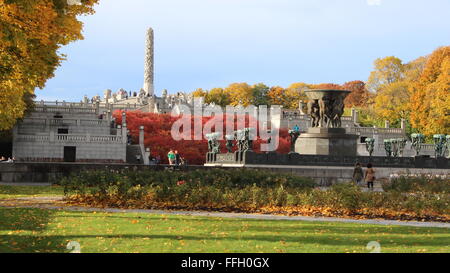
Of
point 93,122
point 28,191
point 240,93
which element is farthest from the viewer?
point 240,93

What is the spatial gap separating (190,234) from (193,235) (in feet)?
0.58

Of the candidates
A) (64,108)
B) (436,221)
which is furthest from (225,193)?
(64,108)

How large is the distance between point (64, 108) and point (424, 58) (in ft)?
168

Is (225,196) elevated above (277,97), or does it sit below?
below

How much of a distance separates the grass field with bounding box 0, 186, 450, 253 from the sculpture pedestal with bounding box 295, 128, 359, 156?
2250 centimetres

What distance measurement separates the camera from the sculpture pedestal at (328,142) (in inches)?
1539

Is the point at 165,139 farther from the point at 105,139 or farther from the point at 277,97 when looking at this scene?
the point at 277,97

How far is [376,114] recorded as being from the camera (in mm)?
88750

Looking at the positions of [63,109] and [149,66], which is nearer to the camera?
[63,109]

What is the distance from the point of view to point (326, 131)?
39.5 metres

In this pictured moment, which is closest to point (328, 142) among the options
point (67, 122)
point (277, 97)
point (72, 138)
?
point (72, 138)

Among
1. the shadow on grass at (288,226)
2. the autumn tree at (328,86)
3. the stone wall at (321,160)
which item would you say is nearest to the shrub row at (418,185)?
the stone wall at (321,160)

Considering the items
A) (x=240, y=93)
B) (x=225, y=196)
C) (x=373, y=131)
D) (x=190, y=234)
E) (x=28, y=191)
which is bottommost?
(x=28, y=191)

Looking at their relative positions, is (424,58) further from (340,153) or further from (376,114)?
(340,153)
